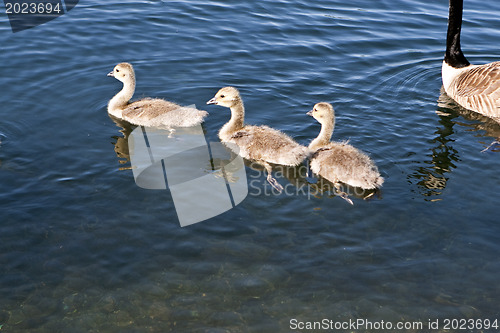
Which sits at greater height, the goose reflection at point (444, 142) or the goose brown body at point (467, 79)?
the goose brown body at point (467, 79)

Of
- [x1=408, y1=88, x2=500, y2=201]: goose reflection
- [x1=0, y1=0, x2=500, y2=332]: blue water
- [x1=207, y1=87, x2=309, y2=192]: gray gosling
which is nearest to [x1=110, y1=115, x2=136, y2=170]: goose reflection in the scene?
[x1=0, y1=0, x2=500, y2=332]: blue water

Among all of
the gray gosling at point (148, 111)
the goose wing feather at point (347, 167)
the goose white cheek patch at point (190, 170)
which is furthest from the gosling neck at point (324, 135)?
the gray gosling at point (148, 111)

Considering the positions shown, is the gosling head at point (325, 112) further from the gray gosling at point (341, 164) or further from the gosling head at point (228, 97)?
the gosling head at point (228, 97)

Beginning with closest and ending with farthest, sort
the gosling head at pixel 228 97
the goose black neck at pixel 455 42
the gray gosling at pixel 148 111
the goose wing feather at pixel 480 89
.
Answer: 1. the gosling head at pixel 228 97
2. the gray gosling at pixel 148 111
3. the goose wing feather at pixel 480 89
4. the goose black neck at pixel 455 42

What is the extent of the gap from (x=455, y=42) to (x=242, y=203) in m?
6.56

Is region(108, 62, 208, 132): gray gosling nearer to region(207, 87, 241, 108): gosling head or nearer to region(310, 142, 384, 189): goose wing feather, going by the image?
region(207, 87, 241, 108): gosling head

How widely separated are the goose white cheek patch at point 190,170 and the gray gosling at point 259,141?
0.21 metres

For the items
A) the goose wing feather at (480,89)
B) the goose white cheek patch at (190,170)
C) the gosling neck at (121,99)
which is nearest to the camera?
the goose white cheek patch at (190,170)

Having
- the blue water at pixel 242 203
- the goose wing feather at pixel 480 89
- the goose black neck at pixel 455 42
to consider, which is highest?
the goose black neck at pixel 455 42

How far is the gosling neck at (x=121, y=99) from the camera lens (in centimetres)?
1087

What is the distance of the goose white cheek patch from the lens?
859 centimetres

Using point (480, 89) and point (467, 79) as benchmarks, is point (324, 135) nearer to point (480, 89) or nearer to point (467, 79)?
point (480, 89)

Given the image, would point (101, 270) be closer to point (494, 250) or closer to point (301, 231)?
point (301, 231)

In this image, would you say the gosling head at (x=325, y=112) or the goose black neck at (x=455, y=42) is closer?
the gosling head at (x=325, y=112)
